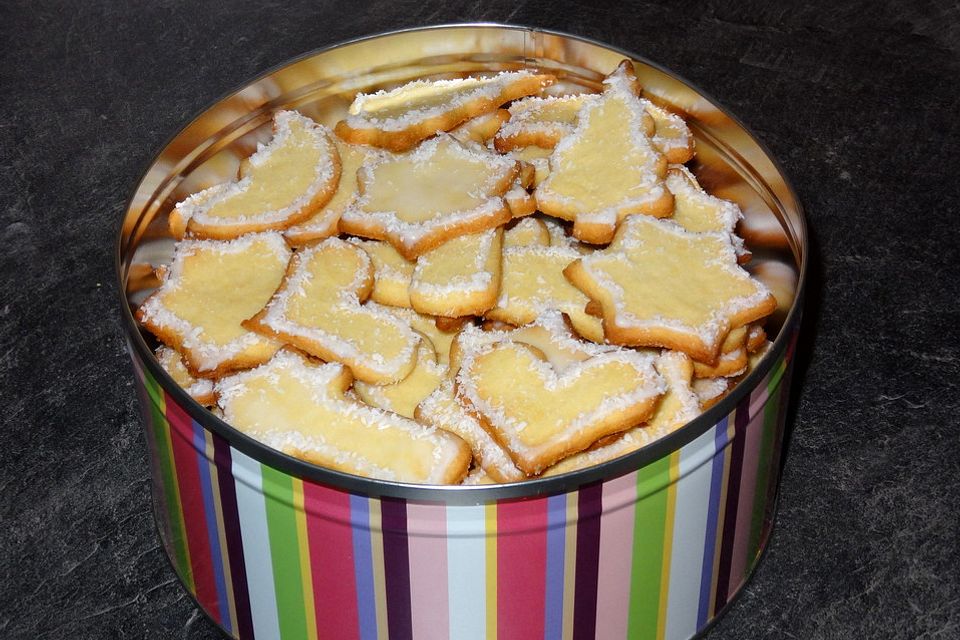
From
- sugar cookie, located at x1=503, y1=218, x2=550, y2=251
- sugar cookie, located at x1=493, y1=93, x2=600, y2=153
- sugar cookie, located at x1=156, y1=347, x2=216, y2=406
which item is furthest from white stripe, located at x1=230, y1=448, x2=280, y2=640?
sugar cookie, located at x1=493, y1=93, x2=600, y2=153

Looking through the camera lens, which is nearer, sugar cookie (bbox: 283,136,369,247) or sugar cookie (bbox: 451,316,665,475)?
sugar cookie (bbox: 451,316,665,475)

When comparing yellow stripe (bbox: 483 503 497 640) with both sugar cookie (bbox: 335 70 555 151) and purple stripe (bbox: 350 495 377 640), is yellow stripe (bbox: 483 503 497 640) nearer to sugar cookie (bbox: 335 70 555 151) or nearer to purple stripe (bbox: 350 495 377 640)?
purple stripe (bbox: 350 495 377 640)

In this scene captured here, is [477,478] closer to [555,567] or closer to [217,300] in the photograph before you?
[555,567]

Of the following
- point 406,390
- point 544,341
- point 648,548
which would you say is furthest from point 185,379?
point 648,548

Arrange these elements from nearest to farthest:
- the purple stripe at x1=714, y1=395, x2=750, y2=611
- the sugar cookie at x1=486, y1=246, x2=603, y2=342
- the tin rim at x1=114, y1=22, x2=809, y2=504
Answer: the tin rim at x1=114, y1=22, x2=809, y2=504
the purple stripe at x1=714, y1=395, x2=750, y2=611
the sugar cookie at x1=486, y1=246, x2=603, y2=342

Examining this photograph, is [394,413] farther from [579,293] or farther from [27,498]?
[27,498]

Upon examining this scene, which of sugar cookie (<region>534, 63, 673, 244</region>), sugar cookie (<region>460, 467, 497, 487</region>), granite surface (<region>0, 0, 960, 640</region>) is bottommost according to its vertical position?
granite surface (<region>0, 0, 960, 640</region>)

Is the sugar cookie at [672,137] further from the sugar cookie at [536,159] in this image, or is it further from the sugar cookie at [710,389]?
the sugar cookie at [710,389]
